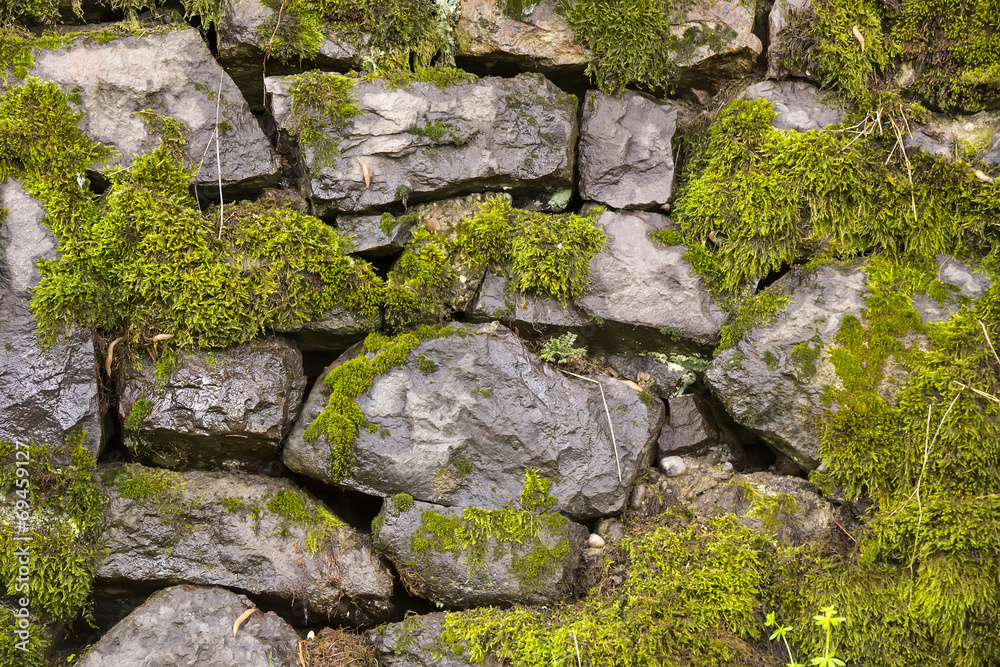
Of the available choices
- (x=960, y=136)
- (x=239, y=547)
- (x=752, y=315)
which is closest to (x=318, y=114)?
(x=239, y=547)

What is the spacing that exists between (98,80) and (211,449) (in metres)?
2.23

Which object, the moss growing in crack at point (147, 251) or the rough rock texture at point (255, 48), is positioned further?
the rough rock texture at point (255, 48)

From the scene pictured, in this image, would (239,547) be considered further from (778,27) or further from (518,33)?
(778,27)

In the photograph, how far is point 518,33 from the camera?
3.98m

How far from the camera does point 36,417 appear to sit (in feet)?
10.7

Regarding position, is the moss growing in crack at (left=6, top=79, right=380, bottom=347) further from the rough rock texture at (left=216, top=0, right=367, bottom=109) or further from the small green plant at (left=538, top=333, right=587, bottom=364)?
the small green plant at (left=538, top=333, right=587, bottom=364)

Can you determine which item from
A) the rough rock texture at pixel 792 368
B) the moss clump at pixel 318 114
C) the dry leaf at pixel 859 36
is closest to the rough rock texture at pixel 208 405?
the moss clump at pixel 318 114

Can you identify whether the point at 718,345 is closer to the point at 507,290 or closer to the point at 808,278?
the point at 808,278

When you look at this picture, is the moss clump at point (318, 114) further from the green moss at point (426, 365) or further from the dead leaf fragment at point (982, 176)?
the dead leaf fragment at point (982, 176)

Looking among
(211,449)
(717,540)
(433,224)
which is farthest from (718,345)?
(211,449)

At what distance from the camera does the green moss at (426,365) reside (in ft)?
11.9

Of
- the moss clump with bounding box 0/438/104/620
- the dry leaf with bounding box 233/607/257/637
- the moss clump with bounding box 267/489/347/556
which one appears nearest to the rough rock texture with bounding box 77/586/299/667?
the dry leaf with bounding box 233/607/257/637

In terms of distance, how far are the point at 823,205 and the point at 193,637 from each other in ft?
13.8

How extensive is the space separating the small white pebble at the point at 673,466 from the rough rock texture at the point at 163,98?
297cm
